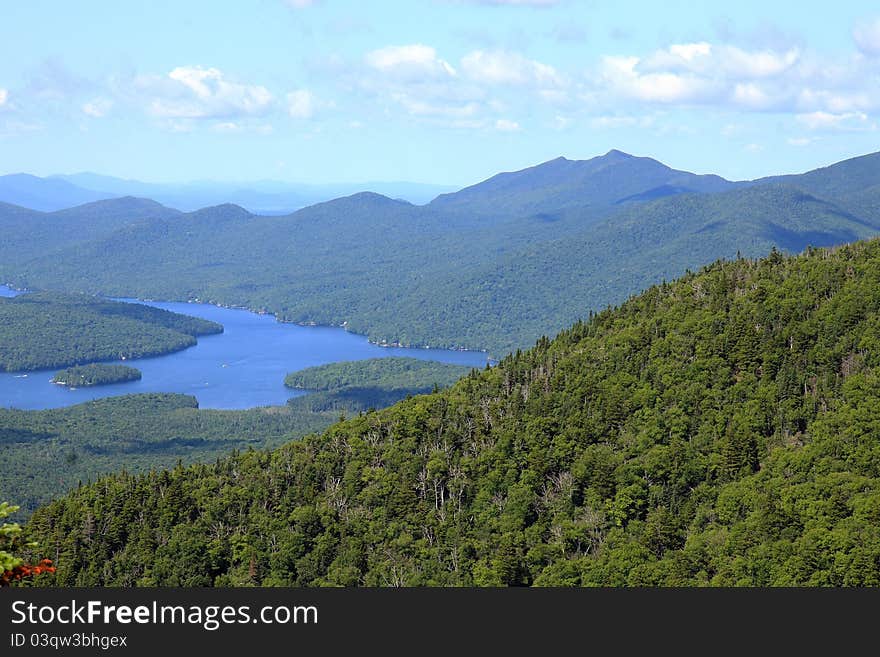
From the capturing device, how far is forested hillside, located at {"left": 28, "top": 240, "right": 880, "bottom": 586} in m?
70.1

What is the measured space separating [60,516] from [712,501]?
5547 centimetres

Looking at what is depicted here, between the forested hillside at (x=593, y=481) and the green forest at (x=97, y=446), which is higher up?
the forested hillside at (x=593, y=481)

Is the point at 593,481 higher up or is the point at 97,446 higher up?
the point at 593,481

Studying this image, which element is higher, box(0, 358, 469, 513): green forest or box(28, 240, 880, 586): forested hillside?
box(28, 240, 880, 586): forested hillside

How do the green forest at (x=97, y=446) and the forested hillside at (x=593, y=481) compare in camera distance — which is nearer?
the forested hillside at (x=593, y=481)

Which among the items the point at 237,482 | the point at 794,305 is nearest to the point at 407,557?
the point at 237,482

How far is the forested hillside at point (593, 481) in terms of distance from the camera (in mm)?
70062

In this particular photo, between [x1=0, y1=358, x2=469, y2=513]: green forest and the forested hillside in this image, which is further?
[x1=0, y1=358, x2=469, y2=513]: green forest

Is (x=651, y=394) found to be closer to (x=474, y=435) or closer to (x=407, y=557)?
(x=474, y=435)

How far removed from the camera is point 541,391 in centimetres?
9831

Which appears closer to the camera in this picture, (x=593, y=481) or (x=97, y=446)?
(x=593, y=481)

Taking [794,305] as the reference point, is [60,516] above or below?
below

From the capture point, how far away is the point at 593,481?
82.6 meters

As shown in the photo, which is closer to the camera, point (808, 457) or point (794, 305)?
point (808, 457)
